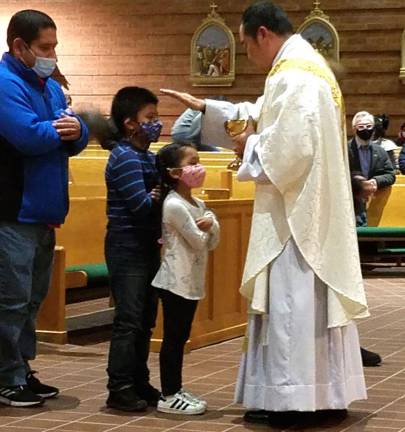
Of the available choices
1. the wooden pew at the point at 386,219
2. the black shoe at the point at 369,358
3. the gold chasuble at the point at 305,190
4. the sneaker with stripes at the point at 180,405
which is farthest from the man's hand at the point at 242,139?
the wooden pew at the point at 386,219

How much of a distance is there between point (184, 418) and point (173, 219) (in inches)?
33.1

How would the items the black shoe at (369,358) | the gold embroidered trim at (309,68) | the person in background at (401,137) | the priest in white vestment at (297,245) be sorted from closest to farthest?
the priest in white vestment at (297,245) < the gold embroidered trim at (309,68) < the black shoe at (369,358) < the person in background at (401,137)

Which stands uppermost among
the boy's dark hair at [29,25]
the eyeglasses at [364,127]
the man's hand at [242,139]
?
the boy's dark hair at [29,25]

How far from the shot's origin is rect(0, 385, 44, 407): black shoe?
A: 479 centimetres

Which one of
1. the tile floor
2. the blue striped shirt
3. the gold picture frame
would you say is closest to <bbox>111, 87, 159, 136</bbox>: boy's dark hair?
the blue striped shirt

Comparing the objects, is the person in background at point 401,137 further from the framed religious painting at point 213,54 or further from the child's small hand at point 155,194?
the child's small hand at point 155,194

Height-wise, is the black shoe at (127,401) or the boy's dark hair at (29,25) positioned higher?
the boy's dark hair at (29,25)

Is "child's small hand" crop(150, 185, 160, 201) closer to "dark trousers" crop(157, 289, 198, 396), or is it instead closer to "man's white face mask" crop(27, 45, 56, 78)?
"dark trousers" crop(157, 289, 198, 396)

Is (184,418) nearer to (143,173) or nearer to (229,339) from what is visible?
(143,173)

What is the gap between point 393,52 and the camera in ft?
52.7

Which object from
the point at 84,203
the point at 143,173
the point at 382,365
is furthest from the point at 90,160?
the point at 143,173

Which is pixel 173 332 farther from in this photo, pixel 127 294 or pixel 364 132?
pixel 364 132

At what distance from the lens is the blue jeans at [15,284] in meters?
4.68

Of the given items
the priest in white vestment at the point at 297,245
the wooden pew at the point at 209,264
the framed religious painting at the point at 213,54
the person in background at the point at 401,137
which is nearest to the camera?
the priest in white vestment at the point at 297,245
